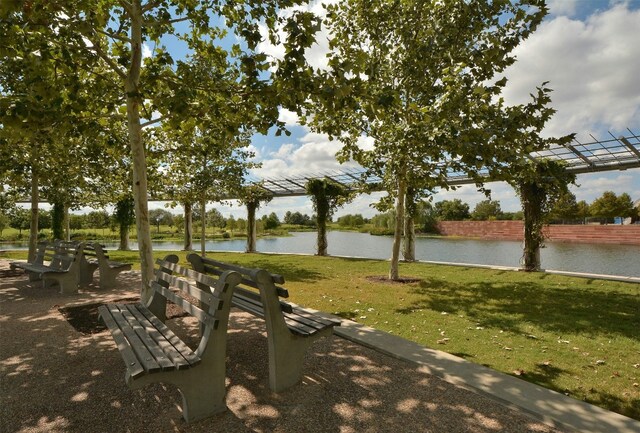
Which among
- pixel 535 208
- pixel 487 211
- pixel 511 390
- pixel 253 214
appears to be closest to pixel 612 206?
pixel 487 211

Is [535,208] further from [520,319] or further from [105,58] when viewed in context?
[105,58]

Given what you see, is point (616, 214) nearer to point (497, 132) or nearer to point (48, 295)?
point (497, 132)

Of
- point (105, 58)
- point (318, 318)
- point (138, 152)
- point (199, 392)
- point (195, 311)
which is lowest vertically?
point (199, 392)

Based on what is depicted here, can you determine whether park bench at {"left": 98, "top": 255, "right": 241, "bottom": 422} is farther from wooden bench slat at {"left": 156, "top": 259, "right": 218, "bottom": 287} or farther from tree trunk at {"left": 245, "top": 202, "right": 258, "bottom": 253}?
tree trunk at {"left": 245, "top": 202, "right": 258, "bottom": 253}

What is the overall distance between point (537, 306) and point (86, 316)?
786 centimetres

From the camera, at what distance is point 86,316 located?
5277mm

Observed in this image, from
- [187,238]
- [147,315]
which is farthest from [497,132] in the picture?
[187,238]

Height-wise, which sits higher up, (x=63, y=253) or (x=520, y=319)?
(x=63, y=253)

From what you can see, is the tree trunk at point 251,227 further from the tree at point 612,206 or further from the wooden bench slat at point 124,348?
the tree at point 612,206

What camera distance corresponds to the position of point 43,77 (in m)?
4.64

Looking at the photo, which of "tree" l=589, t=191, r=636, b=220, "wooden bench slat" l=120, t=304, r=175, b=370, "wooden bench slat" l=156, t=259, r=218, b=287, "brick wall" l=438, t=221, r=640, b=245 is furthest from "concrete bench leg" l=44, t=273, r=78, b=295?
"tree" l=589, t=191, r=636, b=220

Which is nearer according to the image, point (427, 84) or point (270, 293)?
point (270, 293)

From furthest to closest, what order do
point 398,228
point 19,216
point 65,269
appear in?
1. point 19,216
2. point 398,228
3. point 65,269

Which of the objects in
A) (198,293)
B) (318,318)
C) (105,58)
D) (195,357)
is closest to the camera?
(195,357)
